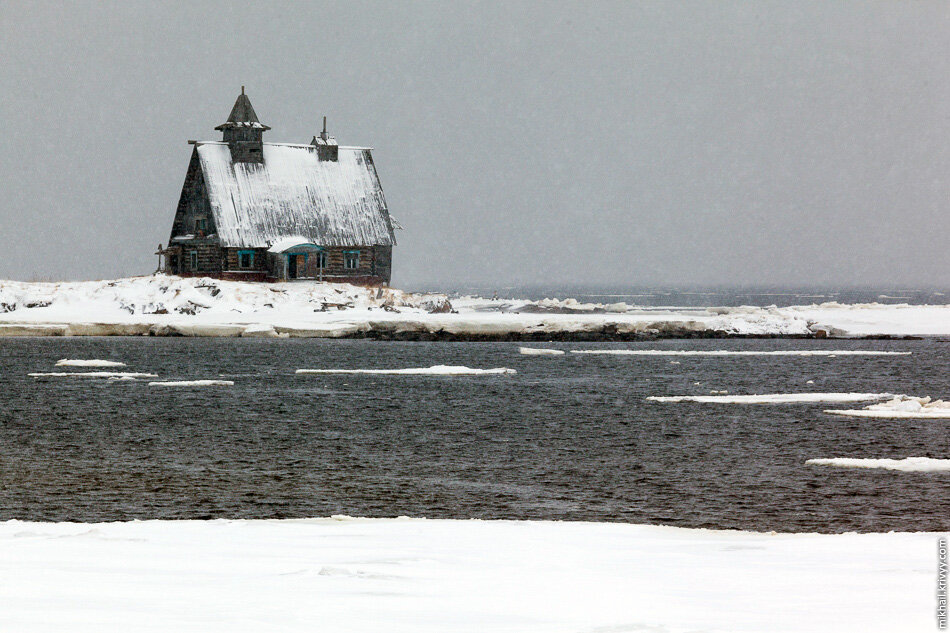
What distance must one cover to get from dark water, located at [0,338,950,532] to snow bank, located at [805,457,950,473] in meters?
0.37

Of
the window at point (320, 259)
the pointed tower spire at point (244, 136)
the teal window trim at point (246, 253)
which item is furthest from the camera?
the pointed tower spire at point (244, 136)

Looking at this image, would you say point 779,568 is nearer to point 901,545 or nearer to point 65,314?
point 901,545

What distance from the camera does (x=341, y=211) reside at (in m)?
74.1

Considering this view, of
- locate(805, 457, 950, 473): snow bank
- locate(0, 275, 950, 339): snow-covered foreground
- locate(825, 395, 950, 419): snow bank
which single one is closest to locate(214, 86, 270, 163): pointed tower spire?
locate(0, 275, 950, 339): snow-covered foreground

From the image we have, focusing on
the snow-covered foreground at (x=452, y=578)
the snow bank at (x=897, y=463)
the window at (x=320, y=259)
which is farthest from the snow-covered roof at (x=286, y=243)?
the snow-covered foreground at (x=452, y=578)

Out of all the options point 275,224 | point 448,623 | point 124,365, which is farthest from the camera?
point 275,224

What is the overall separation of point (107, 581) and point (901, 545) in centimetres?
694

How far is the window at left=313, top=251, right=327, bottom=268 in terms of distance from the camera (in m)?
71.9

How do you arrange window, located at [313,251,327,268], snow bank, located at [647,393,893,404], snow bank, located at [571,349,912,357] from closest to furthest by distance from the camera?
snow bank, located at [647,393,893,404] → snow bank, located at [571,349,912,357] → window, located at [313,251,327,268]

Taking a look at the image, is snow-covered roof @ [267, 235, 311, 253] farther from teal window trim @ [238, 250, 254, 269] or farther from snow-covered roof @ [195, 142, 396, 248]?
teal window trim @ [238, 250, 254, 269]

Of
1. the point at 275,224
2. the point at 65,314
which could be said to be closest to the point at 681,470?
the point at 65,314

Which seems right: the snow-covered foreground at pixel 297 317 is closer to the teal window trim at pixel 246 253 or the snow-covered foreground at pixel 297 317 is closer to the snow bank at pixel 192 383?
the teal window trim at pixel 246 253

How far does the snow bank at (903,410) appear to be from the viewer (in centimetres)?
2573

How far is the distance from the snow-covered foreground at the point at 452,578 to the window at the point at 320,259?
200ft
